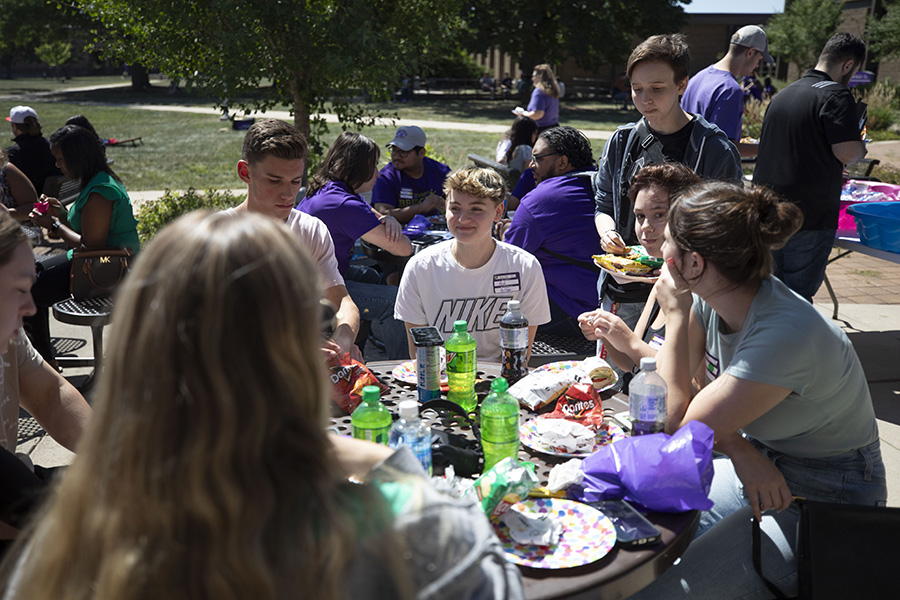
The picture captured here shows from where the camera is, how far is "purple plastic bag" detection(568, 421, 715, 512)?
1.87 metres

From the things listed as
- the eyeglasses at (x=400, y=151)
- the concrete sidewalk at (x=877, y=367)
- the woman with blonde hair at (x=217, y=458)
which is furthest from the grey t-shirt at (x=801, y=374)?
the eyeglasses at (x=400, y=151)

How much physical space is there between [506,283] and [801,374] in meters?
1.53

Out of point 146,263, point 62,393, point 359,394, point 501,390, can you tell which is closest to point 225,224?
point 146,263

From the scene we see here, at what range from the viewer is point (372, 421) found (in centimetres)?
219

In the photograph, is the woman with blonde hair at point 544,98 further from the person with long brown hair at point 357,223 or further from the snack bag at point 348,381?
the snack bag at point 348,381

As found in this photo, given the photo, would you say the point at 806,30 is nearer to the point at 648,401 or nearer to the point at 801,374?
the point at 801,374

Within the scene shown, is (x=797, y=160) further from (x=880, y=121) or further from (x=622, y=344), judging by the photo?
(x=880, y=121)

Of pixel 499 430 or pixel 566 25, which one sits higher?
pixel 566 25

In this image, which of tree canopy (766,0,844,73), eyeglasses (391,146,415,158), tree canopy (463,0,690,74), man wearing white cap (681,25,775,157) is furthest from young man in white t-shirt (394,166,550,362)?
tree canopy (463,0,690,74)

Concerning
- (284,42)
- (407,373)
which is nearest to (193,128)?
(284,42)

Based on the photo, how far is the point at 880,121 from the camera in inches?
765

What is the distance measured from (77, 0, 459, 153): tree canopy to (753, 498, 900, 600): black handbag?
17.4 ft

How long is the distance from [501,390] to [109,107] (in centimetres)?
3321

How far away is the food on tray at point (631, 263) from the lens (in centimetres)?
343
